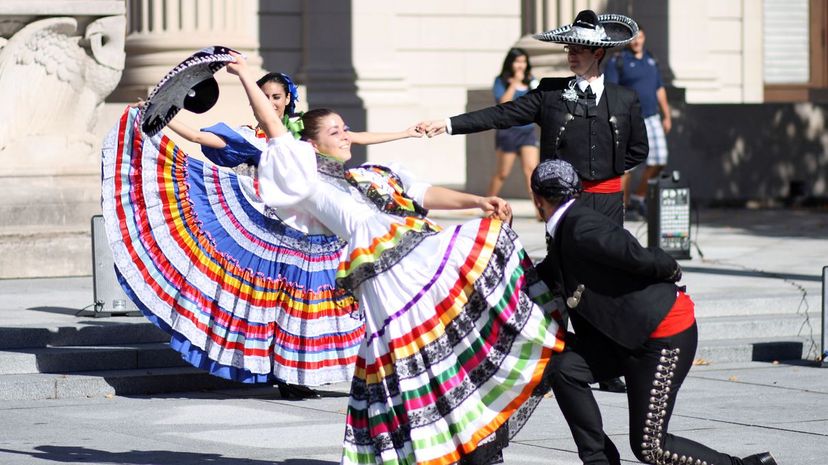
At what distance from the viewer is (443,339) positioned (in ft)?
21.3

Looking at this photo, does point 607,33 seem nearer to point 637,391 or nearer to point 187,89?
point 187,89

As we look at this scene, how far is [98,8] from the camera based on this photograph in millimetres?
13031

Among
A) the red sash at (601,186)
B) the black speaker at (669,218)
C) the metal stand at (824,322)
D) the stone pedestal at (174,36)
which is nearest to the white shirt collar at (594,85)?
the red sash at (601,186)

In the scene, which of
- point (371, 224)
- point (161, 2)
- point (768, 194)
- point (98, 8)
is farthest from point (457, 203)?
point (768, 194)

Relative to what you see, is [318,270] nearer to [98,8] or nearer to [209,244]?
[209,244]

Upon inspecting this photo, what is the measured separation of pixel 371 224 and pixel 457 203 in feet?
1.35

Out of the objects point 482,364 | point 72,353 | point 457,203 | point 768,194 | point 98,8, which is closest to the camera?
point 482,364

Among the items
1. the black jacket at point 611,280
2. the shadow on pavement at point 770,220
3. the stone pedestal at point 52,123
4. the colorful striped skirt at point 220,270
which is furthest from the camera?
the shadow on pavement at point 770,220

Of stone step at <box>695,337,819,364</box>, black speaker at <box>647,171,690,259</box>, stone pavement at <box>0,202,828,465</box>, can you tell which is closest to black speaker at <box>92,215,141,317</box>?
stone pavement at <box>0,202,828,465</box>

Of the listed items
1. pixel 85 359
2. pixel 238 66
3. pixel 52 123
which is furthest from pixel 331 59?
pixel 238 66

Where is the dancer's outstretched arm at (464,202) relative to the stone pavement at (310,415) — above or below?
above

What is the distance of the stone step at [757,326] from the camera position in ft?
37.4

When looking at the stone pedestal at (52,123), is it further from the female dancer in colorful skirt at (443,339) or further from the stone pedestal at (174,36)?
the female dancer in colorful skirt at (443,339)

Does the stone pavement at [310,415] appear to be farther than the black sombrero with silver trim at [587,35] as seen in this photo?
No
